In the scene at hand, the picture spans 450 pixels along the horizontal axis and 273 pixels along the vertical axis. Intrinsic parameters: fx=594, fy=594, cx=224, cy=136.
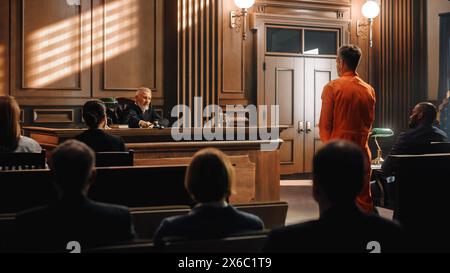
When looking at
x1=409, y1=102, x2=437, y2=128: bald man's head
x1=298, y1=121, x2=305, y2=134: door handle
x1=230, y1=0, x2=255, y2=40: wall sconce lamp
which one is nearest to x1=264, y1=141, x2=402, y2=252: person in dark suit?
x1=409, y1=102, x2=437, y2=128: bald man's head

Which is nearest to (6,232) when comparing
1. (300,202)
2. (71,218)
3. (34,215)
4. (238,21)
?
(34,215)

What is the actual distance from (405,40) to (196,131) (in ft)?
16.9

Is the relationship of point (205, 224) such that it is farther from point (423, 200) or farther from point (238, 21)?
point (238, 21)

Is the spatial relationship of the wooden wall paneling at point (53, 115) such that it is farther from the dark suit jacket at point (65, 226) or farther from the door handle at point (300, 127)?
the dark suit jacket at point (65, 226)

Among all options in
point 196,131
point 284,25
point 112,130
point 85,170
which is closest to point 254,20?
point 284,25

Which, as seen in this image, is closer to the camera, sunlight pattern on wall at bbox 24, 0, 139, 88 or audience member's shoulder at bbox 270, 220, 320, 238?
audience member's shoulder at bbox 270, 220, 320, 238

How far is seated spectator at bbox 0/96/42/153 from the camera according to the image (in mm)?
3572

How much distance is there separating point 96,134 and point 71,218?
6.86 ft

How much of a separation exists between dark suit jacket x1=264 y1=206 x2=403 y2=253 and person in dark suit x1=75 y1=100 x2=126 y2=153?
2512 millimetres

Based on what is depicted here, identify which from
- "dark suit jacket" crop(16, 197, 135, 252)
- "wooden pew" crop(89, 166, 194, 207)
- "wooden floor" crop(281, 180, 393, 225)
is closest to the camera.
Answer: "dark suit jacket" crop(16, 197, 135, 252)

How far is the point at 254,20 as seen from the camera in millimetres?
8578

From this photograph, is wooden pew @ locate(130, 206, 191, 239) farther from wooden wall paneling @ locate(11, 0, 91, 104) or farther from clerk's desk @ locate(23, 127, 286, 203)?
wooden wall paneling @ locate(11, 0, 91, 104)

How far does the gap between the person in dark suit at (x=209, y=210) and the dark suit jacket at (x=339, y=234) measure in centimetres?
36

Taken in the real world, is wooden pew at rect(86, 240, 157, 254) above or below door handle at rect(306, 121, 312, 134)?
below
